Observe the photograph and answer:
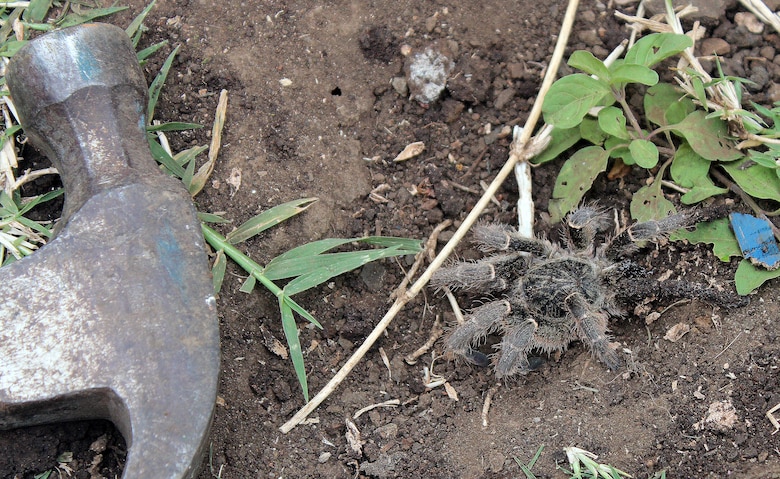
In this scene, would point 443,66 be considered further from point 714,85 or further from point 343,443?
point 343,443

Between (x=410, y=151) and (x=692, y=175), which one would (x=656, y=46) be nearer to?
(x=692, y=175)

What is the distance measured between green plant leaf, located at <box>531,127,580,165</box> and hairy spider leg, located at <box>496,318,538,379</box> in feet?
2.78

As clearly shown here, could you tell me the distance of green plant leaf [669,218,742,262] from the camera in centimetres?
358

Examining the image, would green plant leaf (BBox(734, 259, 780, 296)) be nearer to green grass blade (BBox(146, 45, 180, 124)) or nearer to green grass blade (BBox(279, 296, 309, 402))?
green grass blade (BBox(279, 296, 309, 402))

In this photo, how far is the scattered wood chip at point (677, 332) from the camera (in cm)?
350

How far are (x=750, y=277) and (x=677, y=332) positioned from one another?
408 mm

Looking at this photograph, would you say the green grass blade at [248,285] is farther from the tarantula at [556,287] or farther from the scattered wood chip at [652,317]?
the scattered wood chip at [652,317]

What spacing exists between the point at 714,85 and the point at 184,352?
274 cm

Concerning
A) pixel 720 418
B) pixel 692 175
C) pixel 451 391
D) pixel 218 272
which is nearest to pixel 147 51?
pixel 218 272

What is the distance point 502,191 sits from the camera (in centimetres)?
390

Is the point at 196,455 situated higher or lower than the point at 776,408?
higher

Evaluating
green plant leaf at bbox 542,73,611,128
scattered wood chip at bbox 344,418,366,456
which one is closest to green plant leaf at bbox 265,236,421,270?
scattered wood chip at bbox 344,418,366,456

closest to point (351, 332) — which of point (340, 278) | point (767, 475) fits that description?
point (340, 278)

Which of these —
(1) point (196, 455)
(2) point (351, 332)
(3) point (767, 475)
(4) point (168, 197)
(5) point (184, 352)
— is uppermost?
(4) point (168, 197)
